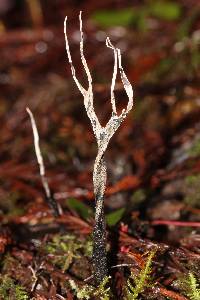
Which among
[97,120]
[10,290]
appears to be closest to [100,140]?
[97,120]

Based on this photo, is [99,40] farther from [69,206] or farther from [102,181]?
[102,181]

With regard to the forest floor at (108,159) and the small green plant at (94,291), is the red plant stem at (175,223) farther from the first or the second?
the small green plant at (94,291)

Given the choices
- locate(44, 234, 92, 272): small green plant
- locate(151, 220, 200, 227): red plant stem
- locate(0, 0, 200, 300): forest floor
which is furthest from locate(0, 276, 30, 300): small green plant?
locate(151, 220, 200, 227): red plant stem

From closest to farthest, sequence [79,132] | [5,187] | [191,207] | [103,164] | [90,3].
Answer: [103,164]
[191,207]
[5,187]
[79,132]
[90,3]

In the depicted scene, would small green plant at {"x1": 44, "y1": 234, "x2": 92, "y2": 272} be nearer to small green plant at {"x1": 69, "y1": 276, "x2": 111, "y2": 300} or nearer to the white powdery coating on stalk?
small green plant at {"x1": 69, "y1": 276, "x2": 111, "y2": 300}

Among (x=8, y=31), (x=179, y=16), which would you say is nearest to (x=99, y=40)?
(x=179, y=16)
